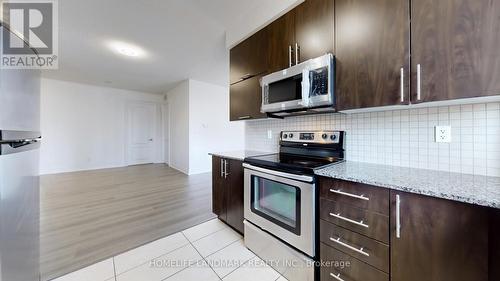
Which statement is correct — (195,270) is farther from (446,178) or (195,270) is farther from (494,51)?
(494,51)

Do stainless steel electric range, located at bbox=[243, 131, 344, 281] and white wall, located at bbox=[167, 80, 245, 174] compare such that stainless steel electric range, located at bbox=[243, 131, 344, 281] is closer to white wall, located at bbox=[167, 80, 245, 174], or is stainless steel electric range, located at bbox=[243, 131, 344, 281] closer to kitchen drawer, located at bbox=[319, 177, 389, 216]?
kitchen drawer, located at bbox=[319, 177, 389, 216]

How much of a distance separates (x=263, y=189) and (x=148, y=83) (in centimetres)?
546

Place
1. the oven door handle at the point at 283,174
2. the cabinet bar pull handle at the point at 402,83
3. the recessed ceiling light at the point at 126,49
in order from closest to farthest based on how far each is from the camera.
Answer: the cabinet bar pull handle at the point at 402,83, the oven door handle at the point at 283,174, the recessed ceiling light at the point at 126,49

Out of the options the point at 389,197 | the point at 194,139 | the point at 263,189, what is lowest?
the point at 263,189

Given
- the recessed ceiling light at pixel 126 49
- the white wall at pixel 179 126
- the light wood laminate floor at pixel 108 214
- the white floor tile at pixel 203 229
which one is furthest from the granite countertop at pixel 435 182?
the white wall at pixel 179 126

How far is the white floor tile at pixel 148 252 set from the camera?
1.61 meters

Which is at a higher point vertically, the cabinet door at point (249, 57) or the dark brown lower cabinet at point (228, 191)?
the cabinet door at point (249, 57)

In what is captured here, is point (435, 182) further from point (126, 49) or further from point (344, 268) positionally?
point (126, 49)

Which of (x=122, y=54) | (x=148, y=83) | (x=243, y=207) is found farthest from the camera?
(x=148, y=83)

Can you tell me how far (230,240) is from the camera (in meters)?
1.99

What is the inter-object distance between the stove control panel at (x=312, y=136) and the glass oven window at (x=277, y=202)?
1.94ft

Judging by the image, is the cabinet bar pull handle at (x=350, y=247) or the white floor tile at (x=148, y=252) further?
the white floor tile at (x=148, y=252)

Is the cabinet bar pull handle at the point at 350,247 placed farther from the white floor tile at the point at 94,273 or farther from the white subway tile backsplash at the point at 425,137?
the white floor tile at the point at 94,273

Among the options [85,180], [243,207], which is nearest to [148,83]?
[85,180]
